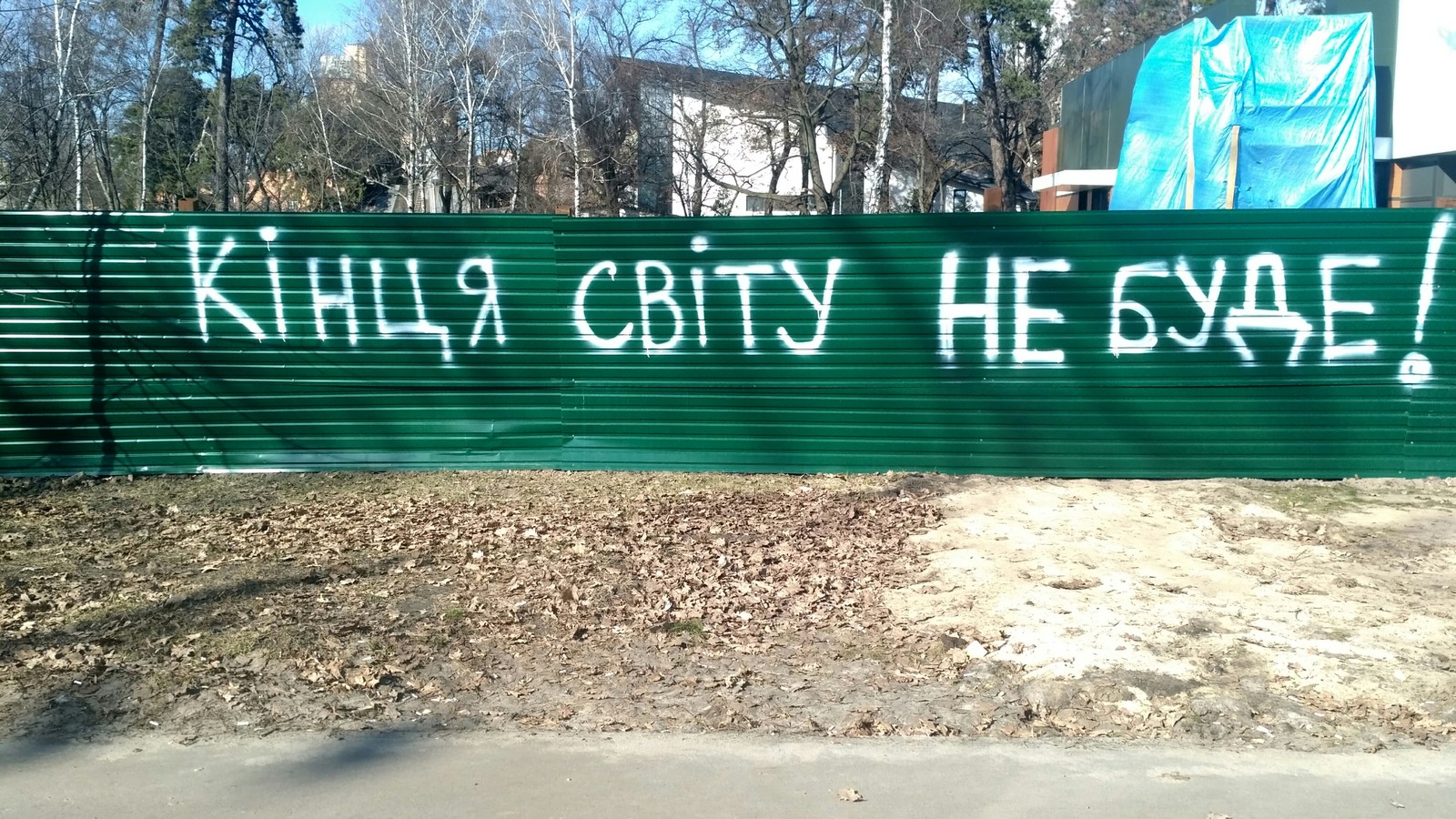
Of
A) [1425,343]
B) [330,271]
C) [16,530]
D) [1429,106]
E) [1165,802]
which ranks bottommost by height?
[1165,802]

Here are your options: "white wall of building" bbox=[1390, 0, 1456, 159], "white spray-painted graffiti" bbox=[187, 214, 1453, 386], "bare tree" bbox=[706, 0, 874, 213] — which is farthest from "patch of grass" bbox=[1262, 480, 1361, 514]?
"bare tree" bbox=[706, 0, 874, 213]

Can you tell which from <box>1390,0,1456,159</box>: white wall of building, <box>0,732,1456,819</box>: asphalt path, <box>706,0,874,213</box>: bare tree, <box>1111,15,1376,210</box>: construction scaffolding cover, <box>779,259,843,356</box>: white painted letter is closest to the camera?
<box>0,732,1456,819</box>: asphalt path

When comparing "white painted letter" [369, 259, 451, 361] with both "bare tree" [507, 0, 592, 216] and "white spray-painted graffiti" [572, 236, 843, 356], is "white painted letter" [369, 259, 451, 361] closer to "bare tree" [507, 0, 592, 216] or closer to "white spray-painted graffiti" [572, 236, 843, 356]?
"white spray-painted graffiti" [572, 236, 843, 356]

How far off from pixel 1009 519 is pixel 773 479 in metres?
1.83

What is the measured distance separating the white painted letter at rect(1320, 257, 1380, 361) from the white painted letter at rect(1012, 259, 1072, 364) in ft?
5.77

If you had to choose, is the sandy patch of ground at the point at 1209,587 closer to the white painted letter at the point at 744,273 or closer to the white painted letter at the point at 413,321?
the white painted letter at the point at 744,273

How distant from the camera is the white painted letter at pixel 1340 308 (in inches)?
310

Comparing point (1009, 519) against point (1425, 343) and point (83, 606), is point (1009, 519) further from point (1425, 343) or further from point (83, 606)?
point (83, 606)

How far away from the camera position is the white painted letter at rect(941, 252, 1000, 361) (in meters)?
8.00

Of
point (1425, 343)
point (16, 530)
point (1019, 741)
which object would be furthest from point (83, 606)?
point (1425, 343)

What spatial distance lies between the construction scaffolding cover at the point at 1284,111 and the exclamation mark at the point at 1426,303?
871 centimetres

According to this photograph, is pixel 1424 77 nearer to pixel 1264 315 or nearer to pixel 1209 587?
pixel 1264 315

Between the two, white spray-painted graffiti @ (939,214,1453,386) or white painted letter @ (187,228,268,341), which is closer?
white spray-painted graffiti @ (939,214,1453,386)

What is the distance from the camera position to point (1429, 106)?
17.6 m
